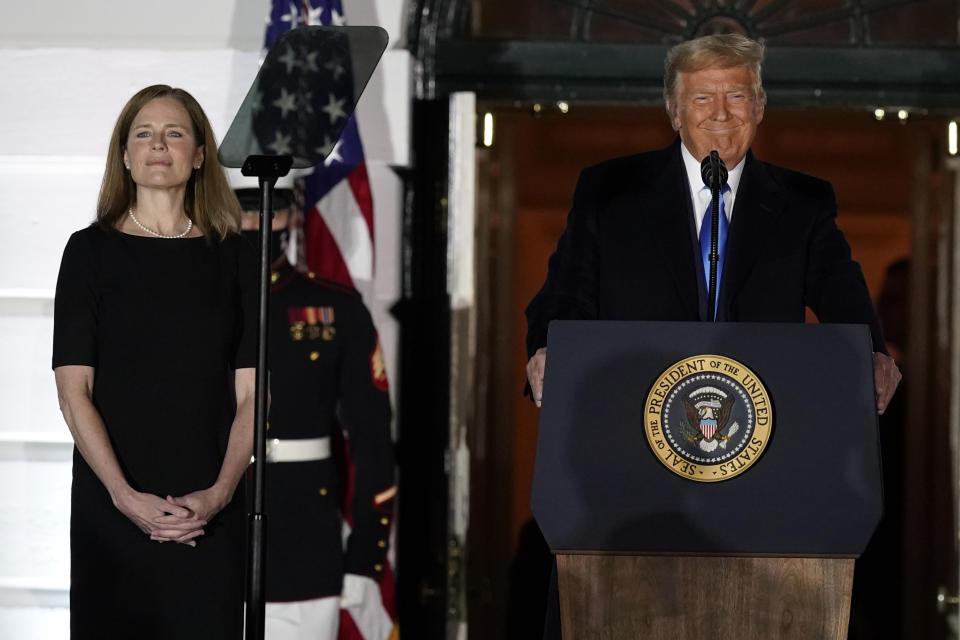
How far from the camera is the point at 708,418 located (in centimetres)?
190

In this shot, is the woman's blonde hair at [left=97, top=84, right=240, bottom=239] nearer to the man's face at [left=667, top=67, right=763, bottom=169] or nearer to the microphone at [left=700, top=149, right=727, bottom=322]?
the man's face at [left=667, top=67, right=763, bottom=169]

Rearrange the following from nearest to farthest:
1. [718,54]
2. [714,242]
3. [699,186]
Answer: [714,242] → [718,54] → [699,186]

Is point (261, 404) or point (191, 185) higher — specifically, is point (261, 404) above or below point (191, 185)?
below

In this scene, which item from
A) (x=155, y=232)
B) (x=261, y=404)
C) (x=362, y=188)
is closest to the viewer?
(x=261, y=404)

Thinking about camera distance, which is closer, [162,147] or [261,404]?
[261,404]

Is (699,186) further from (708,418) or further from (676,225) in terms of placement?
(708,418)

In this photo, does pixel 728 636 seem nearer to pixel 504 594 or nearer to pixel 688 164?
pixel 688 164

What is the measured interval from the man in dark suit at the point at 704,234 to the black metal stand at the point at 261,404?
461mm

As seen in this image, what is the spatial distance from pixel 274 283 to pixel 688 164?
5.88ft

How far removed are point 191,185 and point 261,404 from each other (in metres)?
0.83

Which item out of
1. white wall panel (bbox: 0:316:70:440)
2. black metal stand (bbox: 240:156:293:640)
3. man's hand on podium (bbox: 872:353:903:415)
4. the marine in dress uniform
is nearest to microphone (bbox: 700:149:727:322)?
man's hand on podium (bbox: 872:353:903:415)

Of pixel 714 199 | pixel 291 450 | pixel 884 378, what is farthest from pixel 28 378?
pixel 884 378

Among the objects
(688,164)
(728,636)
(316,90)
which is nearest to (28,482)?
(316,90)

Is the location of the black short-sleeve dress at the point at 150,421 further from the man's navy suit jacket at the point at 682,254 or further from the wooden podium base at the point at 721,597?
the wooden podium base at the point at 721,597
